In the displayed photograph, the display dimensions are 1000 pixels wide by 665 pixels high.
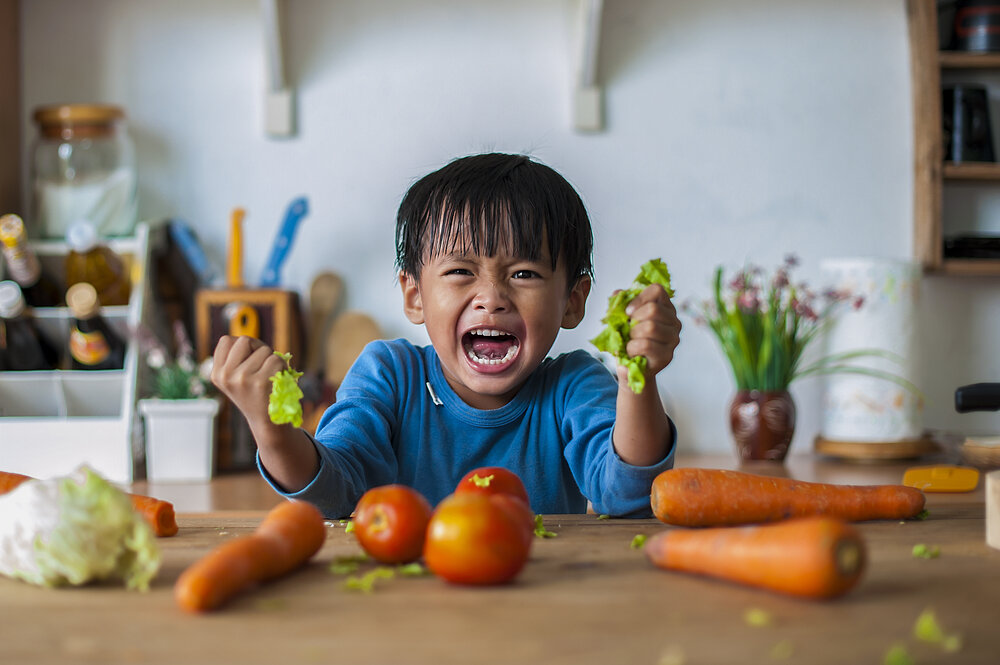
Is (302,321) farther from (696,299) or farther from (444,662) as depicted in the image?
Answer: (444,662)

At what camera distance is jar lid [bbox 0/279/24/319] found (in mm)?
1854

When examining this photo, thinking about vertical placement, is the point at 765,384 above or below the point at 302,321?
below

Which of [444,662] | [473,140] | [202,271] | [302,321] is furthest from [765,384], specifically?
[444,662]

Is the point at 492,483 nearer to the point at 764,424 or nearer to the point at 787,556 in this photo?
the point at 787,556

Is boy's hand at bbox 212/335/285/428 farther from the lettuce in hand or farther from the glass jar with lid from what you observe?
the glass jar with lid

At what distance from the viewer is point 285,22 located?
2207 millimetres

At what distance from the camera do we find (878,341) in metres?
2.07

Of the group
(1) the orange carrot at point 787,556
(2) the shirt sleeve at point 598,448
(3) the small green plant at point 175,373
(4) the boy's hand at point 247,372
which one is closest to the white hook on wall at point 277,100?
(3) the small green plant at point 175,373

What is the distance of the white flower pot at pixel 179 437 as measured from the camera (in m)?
1.90

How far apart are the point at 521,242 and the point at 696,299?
128cm

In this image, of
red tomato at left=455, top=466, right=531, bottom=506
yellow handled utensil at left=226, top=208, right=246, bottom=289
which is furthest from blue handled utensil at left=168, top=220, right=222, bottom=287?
red tomato at left=455, top=466, right=531, bottom=506

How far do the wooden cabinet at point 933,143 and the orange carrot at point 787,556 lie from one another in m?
1.89

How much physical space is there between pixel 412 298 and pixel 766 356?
1.04 meters

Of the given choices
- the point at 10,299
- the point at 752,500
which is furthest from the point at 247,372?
the point at 10,299
